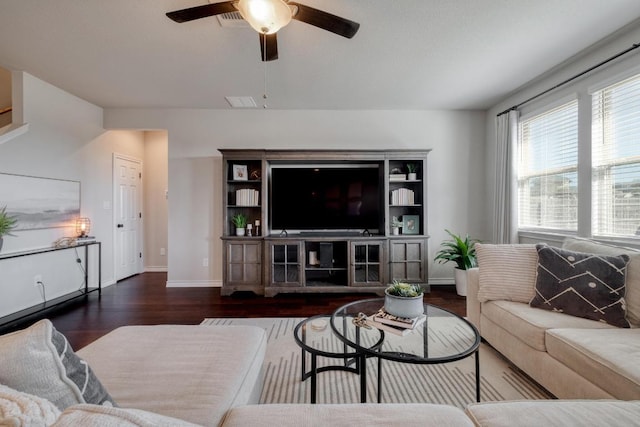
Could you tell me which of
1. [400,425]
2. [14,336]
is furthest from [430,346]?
[14,336]

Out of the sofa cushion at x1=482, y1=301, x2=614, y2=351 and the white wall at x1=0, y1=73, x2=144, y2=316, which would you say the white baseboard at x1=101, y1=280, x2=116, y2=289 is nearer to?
the white wall at x1=0, y1=73, x2=144, y2=316

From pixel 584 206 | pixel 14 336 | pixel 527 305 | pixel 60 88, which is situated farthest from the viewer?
pixel 60 88

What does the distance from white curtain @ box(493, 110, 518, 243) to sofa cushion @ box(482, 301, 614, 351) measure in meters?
1.67

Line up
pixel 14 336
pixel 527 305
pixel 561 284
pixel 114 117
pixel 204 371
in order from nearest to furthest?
pixel 14 336
pixel 204 371
pixel 561 284
pixel 527 305
pixel 114 117

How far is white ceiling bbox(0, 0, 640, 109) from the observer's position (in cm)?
194

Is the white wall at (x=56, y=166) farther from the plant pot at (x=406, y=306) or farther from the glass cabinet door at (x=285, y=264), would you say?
the plant pot at (x=406, y=306)

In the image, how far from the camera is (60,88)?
323 cm

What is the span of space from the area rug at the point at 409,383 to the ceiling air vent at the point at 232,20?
255 cm

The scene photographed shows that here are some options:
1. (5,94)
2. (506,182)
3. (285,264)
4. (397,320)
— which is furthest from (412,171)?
(5,94)

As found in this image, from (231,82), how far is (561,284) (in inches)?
137

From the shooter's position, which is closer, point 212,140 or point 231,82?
point 231,82

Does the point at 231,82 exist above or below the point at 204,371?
above

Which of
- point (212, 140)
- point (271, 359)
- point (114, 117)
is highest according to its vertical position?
point (114, 117)

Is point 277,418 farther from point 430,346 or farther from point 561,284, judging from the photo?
point 561,284
